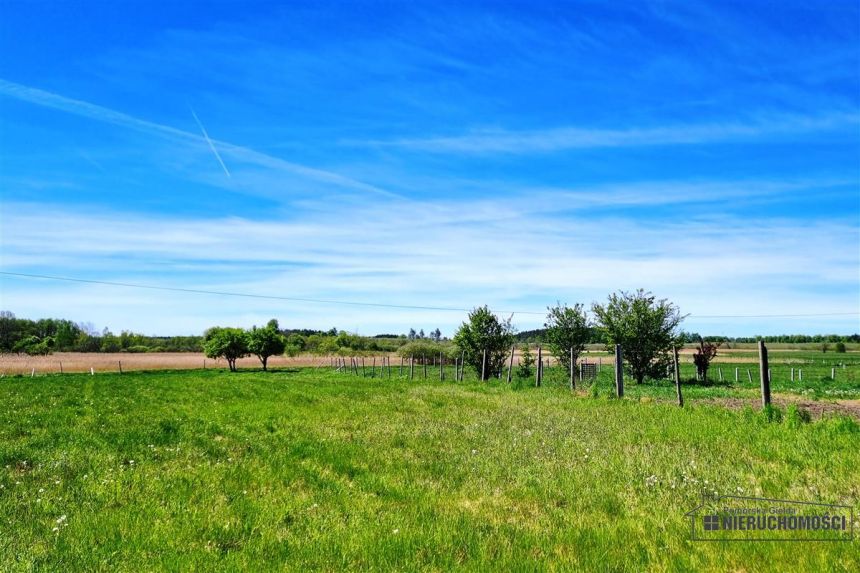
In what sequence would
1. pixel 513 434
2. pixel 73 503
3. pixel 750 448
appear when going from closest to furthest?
pixel 73 503
pixel 750 448
pixel 513 434

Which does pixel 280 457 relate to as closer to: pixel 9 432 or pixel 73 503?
pixel 73 503

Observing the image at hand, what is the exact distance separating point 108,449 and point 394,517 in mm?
7867

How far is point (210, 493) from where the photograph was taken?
8641mm

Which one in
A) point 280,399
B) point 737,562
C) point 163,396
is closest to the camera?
point 737,562

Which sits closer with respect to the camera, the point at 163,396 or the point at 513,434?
the point at 513,434

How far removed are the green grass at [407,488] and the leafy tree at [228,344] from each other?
61050mm

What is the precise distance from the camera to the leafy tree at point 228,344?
75.1 meters

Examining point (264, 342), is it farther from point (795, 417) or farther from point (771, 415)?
point (795, 417)

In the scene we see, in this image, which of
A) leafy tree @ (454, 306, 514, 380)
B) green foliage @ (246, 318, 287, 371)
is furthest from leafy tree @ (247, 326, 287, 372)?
leafy tree @ (454, 306, 514, 380)

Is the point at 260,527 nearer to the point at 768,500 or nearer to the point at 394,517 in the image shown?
the point at 394,517

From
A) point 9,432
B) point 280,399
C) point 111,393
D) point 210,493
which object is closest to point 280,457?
point 210,493

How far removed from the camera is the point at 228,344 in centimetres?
7462

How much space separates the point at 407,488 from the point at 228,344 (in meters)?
71.6

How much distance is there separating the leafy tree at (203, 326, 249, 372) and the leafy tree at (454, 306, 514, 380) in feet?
139
